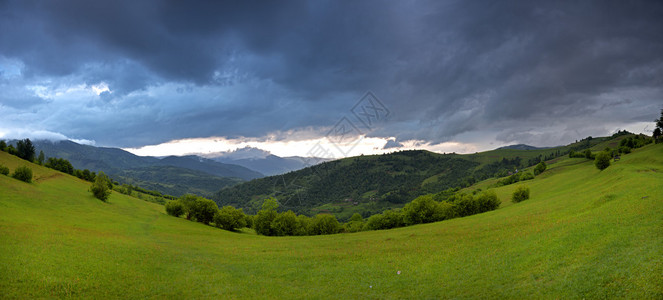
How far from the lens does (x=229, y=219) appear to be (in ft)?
292

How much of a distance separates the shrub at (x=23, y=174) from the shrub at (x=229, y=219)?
168 feet

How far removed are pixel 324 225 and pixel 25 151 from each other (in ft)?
430

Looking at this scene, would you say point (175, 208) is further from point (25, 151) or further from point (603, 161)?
point (603, 161)

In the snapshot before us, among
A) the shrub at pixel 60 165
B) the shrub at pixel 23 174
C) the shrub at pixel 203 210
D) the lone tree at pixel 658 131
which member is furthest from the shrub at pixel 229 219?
the lone tree at pixel 658 131

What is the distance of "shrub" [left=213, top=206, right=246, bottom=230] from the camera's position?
89062 mm

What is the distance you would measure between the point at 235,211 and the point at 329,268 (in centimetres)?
6793

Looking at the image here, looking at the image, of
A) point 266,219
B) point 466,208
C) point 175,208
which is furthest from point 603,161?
point 175,208

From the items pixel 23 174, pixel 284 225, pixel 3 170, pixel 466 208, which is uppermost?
pixel 3 170

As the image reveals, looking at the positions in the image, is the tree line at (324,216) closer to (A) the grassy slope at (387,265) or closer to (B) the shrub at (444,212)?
(B) the shrub at (444,212)

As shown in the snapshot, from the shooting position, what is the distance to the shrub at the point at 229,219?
292 feet

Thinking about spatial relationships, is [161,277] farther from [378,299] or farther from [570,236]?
[570,236]

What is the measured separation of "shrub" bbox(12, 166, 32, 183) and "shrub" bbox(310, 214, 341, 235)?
82.4m

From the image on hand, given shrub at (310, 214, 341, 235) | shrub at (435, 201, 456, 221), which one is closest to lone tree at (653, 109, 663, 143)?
shrub at (435, 201, 456, 221)

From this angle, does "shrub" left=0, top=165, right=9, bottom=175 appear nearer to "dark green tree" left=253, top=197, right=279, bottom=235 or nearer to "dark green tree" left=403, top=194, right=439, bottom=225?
"dark green tree" left=253, top=197, right=279, bottom=235
